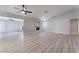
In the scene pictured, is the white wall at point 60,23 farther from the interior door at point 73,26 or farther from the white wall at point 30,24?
the white wall at point 30,24

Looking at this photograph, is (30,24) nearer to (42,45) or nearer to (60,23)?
(42,45)

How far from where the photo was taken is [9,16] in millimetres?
2822

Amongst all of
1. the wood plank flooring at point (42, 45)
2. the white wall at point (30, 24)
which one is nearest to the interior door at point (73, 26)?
the wood plank flooring at point (42, 45)

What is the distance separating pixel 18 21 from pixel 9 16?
44 cm

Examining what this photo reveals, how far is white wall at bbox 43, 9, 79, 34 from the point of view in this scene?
10.1ft

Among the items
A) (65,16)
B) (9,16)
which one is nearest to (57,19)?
(65,16)

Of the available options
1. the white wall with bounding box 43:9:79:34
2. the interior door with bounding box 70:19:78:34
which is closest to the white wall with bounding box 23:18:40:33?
the white wall with bounding box 43:9:79:34

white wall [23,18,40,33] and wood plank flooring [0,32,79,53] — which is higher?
white wall [23,18,40,33]

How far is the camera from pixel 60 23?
324cm

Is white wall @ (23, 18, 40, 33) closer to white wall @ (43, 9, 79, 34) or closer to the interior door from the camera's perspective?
white wall @ (43, 9, 79, 34)

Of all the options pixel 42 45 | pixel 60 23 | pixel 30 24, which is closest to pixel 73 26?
pixel 60 23
